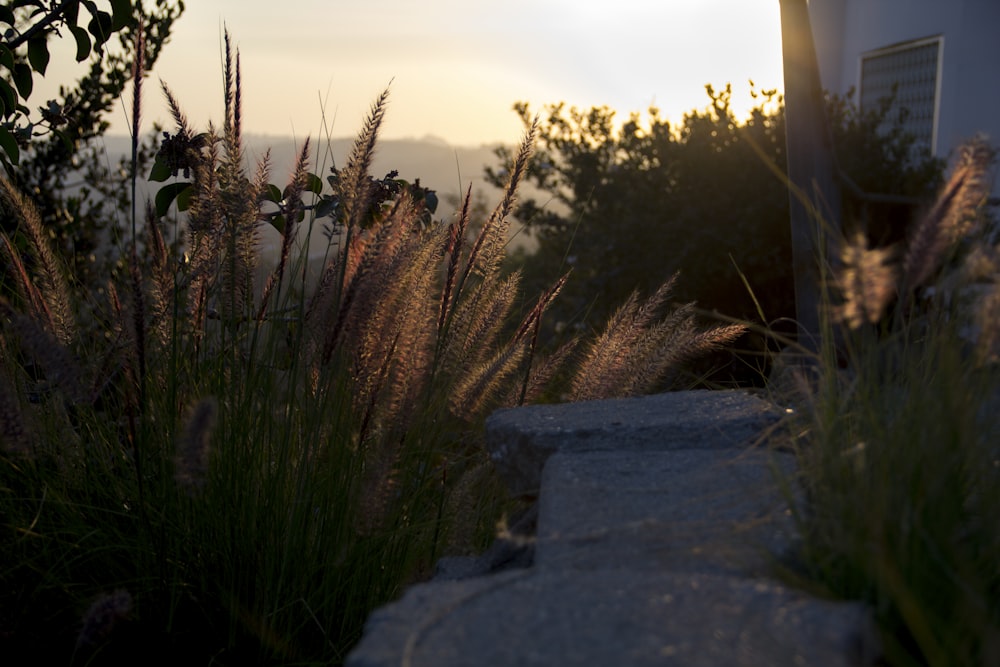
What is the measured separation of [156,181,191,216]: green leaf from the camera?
2.73 m

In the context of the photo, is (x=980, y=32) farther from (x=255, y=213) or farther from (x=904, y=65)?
(x=255, y=213)

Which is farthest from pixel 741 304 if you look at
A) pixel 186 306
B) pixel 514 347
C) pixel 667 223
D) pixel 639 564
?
pixel 639 564

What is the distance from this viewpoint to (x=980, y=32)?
8.16 meters

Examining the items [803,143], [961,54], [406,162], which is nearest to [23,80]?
[803,143]

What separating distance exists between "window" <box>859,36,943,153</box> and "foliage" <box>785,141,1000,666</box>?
7530mm

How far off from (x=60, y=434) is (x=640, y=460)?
4.13 ft

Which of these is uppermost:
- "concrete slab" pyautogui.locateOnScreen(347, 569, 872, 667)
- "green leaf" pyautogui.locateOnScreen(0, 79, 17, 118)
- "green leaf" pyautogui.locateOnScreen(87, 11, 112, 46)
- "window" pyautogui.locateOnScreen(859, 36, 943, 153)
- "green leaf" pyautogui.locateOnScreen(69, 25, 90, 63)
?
"window" pyautogui.locateOnScreen(859, 36, 943, 153)

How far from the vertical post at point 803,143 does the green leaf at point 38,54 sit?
8.72ft

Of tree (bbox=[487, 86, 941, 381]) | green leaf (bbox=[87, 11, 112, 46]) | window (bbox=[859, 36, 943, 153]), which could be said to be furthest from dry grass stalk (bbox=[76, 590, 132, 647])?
window (bbox=[859, 36, 943, 153])

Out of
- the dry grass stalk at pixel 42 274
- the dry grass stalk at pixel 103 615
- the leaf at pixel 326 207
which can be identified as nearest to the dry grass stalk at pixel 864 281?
the dry grass stalk at pixel 103 615

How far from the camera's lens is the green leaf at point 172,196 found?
2734 mm

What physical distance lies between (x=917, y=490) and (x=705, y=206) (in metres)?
5.32

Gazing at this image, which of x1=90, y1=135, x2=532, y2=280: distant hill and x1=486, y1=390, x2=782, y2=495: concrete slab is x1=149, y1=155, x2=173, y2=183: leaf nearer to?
x1=90, y1=135, x2=532, y2=280: distant hill

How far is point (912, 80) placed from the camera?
905 cm
